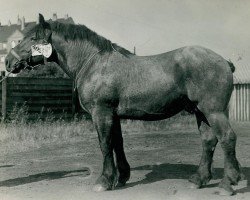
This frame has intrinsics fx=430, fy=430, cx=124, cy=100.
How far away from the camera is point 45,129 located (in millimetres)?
13914

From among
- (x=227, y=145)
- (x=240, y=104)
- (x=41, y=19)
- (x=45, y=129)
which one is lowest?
(x=240, y=104)

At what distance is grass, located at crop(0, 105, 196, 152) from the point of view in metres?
12.3

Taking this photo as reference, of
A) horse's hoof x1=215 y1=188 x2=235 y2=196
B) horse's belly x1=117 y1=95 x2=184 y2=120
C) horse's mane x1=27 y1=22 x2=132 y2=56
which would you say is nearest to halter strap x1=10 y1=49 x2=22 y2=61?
horse's mane x1=27 y1=22 x2=132 y2=56

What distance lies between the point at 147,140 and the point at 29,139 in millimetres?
3617

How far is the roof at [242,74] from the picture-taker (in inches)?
1035

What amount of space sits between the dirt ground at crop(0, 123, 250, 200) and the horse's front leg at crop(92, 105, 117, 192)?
0.48ft

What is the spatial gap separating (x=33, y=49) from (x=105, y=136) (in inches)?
74.3

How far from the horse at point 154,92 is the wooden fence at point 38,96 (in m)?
8.38

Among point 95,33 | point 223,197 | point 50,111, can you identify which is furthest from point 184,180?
point 50,111

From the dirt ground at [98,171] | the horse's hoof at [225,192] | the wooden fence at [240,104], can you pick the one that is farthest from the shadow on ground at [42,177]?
the wooden fence at [240,104]

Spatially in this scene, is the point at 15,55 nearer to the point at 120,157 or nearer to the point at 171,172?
the point at 120,157

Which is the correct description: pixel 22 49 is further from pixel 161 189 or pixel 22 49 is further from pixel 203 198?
pixel 203 198

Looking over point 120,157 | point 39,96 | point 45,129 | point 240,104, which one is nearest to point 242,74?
point 240,104

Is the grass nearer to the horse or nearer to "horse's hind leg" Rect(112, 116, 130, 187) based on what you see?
"horse's hind leg" Rect(112, 116, 130, 187)
